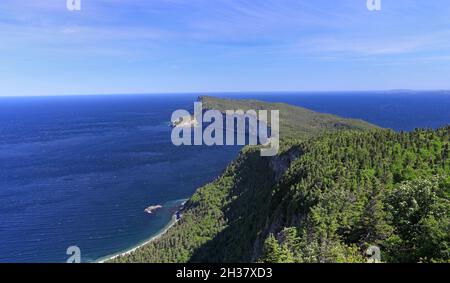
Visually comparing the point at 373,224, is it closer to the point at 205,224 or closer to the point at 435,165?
the point at 435,165

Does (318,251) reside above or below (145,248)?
above

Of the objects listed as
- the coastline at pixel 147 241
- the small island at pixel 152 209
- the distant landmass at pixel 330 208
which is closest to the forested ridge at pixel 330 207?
the distant landmass at pixel 330 208

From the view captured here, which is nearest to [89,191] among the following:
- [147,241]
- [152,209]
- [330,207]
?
[152,209]

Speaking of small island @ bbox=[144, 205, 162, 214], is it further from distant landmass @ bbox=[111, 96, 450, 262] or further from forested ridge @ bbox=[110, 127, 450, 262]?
forested ridge @ bbox=[110, 127, 450, 262]

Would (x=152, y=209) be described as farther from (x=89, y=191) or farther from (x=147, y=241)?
(x=89, y=191)

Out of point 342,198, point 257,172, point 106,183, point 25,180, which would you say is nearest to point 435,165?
point 342,198

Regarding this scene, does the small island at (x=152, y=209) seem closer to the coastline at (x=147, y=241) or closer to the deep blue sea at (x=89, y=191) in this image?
the deep blue sea at (x=89, y=191)
